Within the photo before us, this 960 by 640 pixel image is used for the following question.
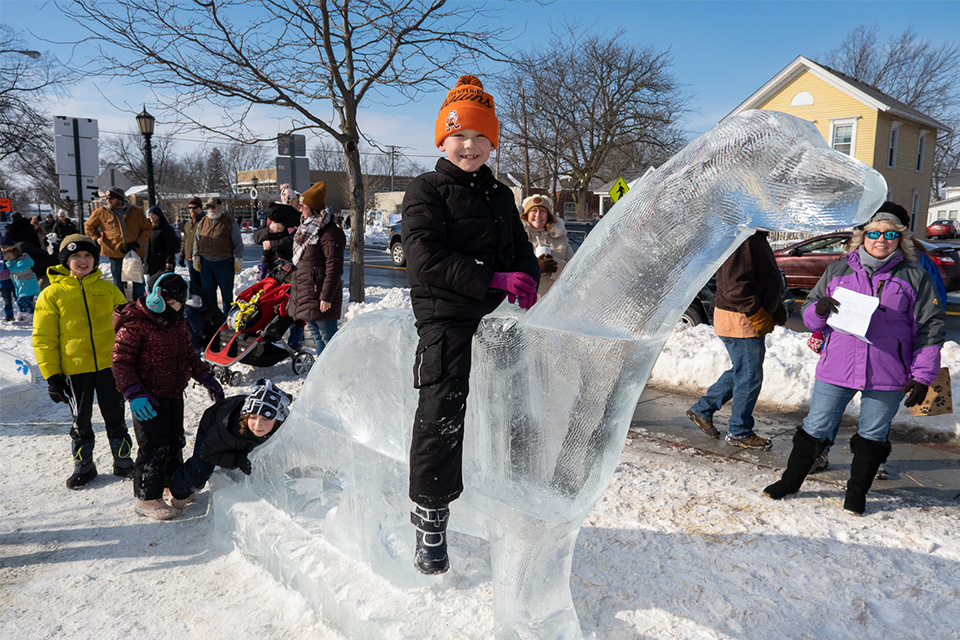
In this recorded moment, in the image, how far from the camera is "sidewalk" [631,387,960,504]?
4.20m

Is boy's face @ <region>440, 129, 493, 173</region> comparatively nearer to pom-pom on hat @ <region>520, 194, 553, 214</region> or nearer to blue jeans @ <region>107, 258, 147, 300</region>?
pom-pom on hat @ <region>520, 194, 553, 214</region>

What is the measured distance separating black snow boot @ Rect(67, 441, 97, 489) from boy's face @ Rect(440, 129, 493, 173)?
3394mm

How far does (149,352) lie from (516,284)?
267 centimetres

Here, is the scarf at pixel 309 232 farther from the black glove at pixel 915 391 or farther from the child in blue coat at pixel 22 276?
the child in blue coat at pixel 22 276

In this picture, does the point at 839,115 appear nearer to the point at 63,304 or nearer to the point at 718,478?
the point at 718,478

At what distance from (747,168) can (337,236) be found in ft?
15.7

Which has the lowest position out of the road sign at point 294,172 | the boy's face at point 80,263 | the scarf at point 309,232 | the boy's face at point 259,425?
the boy's face at point 259,425

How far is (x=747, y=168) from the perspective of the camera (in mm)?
1821

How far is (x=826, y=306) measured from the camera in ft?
12.3

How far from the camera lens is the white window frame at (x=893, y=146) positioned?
89.0 feet

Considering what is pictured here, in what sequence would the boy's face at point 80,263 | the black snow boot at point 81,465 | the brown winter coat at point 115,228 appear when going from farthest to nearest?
the brown winter coat at point 115,228 < the black snow boot at point 81,465 < the boy's face at point 80,263

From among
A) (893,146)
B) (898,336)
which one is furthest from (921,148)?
(898,336)

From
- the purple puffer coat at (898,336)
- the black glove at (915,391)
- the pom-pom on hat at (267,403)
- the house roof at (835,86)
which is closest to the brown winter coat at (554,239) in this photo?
the purple puffer coat at (898,336)

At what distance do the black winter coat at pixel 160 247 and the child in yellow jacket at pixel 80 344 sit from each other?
6.01 meters
